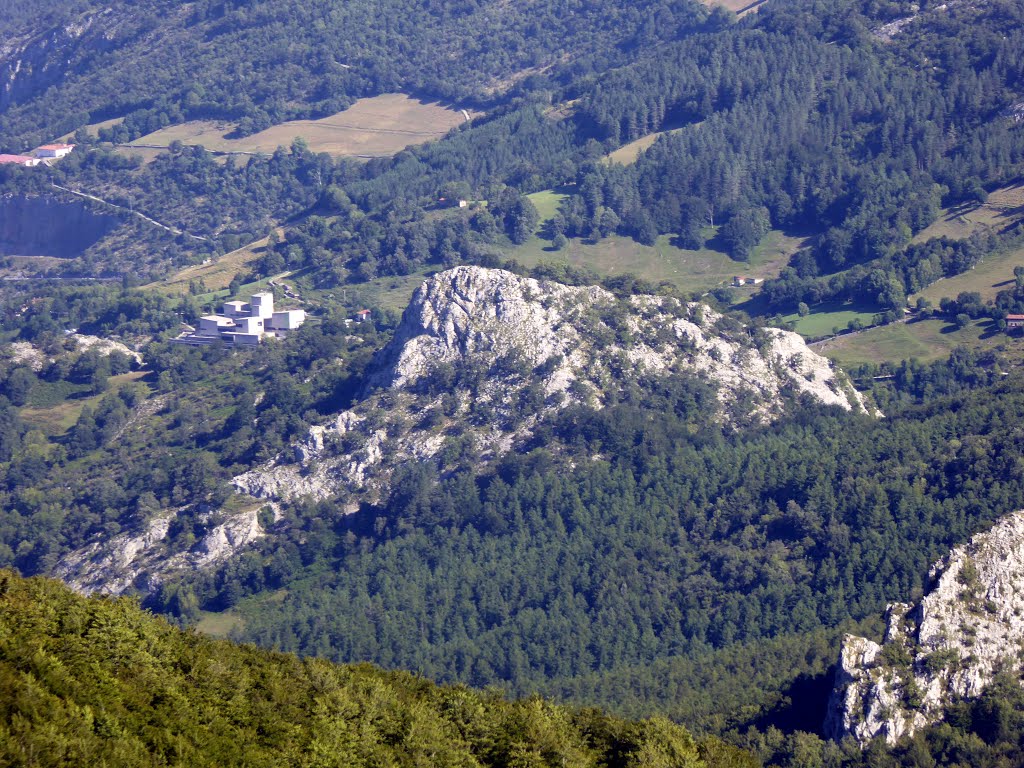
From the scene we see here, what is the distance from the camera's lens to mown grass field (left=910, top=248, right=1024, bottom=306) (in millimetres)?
164300

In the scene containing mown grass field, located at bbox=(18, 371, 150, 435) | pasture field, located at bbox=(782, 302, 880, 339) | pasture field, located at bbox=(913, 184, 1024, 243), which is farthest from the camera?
pasture field, located at bbox=(913, 184, 1024, 243)

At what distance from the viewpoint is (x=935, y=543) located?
349ft

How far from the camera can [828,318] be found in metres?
168

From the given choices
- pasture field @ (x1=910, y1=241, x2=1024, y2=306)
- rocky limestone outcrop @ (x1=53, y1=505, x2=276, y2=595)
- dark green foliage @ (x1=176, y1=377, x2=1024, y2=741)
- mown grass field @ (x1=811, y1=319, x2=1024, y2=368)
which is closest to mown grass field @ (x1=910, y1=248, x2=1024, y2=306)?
pasture field @ (x1=910, y1=241, x2=1024, y2=306)

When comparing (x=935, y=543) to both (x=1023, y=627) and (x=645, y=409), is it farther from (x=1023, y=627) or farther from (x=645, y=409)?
(x=645, y=409)

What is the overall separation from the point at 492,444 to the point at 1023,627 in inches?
2413

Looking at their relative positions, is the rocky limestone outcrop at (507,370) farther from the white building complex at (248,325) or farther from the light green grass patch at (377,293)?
the light green grass patch at (377,293)

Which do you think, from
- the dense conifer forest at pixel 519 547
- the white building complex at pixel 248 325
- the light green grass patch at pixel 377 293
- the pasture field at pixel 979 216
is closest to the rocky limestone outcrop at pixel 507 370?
the dense conifer forest at pixel 519 547

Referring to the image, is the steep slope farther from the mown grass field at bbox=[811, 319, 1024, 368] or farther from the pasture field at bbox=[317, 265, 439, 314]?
the pasture field at bbox=[317, 265, 439, 314]

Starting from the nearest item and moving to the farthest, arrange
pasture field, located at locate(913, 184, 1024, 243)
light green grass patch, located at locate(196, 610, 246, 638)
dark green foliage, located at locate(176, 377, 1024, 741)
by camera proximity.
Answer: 1. dark green foliage, located at locate(176, 377, 1024, 741)
2. light green grass patch, located at locate(196, 610, 246, 638)
3. pasture field, located at locate(913, 184, 1024, 243)

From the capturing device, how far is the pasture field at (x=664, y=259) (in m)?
187

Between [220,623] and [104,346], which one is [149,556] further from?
[104,346]

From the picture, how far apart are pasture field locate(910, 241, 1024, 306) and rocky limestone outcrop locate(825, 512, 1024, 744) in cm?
8286

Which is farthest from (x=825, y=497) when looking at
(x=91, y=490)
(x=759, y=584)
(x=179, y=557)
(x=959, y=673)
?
(x=91, y=490)
